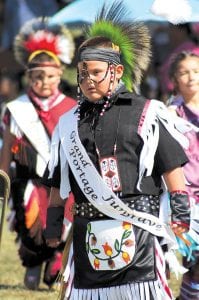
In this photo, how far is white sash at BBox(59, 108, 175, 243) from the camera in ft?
15.0

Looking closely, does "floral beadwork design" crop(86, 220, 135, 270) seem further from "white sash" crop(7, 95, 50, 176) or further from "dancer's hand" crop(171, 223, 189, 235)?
"white sash" crop(7, 95, 50, 176)

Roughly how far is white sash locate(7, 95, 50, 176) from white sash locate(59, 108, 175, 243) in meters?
2.49

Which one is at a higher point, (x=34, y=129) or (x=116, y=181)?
(x=34, y=129)

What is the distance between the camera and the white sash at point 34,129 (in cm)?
725

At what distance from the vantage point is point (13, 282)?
301 inches

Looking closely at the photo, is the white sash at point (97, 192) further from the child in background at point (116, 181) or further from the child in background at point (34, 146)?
the child in background at point (34, 146)

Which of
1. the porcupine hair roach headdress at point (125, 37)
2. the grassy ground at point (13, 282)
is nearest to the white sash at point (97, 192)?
the porcupine hair roach headdress at point (125, 37)

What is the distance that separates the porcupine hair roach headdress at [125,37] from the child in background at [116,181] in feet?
0.27

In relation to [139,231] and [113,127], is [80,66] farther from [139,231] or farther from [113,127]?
[139,231]

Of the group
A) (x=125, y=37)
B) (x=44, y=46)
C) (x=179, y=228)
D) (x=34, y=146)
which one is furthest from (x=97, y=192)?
(x=44, y=46)

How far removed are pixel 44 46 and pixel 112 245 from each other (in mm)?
3204

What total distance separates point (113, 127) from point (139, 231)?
1.56 ft

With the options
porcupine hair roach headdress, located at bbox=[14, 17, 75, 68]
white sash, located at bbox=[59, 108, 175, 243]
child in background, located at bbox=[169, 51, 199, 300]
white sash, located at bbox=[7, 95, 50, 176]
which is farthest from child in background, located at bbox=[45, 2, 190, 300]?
porcupine hair roach headdress, located at bbox=[14, 17, 75, 68]

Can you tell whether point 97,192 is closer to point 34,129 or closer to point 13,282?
point 34,129
